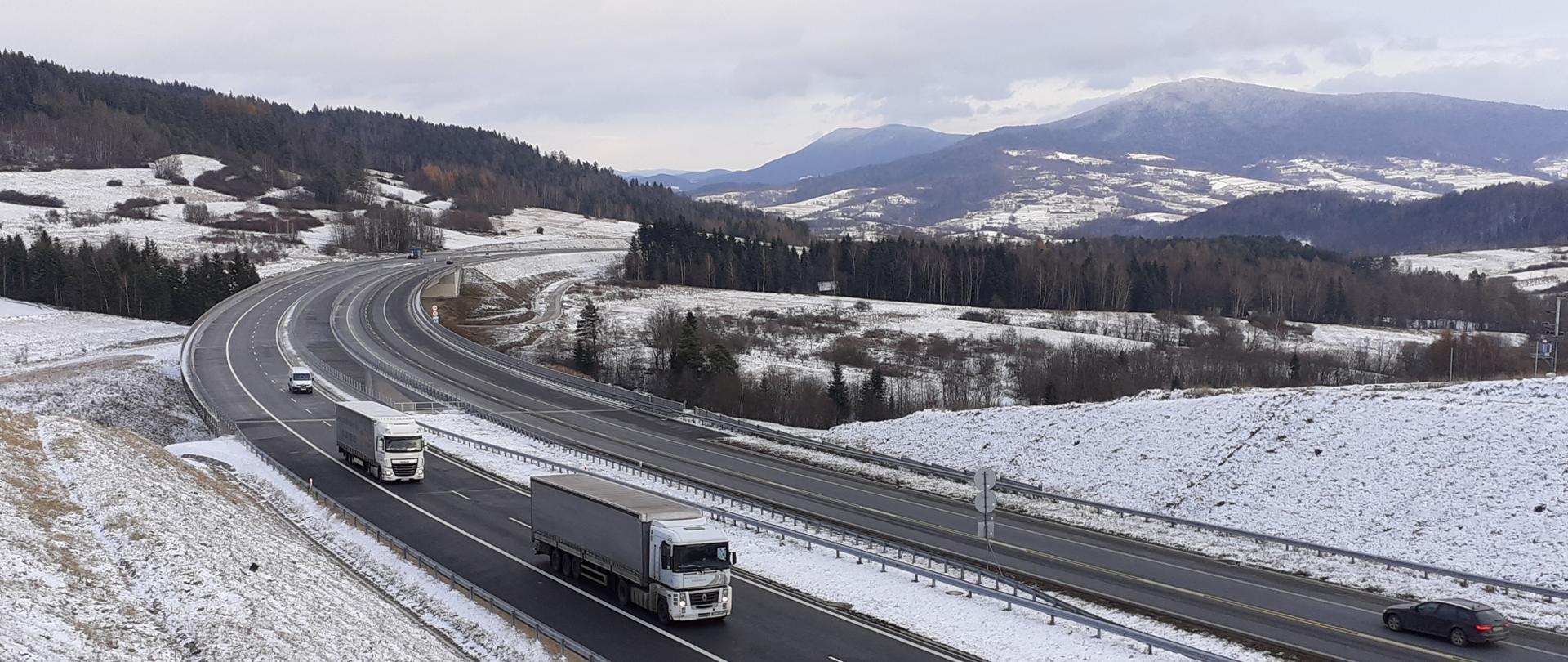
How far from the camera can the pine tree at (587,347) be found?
83.8 meters

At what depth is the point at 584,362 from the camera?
275 feet

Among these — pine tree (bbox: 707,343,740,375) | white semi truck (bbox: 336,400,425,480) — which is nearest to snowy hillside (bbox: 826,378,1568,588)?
white semi truck (bbox: 336,400,425,480)

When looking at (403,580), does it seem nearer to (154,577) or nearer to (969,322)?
(154,577)

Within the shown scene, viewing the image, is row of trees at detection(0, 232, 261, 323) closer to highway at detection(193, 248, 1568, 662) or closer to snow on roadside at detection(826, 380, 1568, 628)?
highway at detection(193, 248, 1568, 662)

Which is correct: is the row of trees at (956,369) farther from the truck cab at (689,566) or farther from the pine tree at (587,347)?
the truck cab at (689,566)

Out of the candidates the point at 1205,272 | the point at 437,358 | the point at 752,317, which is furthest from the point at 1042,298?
the point at 437,358

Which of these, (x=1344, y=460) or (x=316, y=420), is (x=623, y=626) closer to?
(x=1344, y=460)

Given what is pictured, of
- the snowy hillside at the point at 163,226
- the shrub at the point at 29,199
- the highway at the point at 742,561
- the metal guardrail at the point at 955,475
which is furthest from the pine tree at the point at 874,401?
the shrub at the point at 29,199

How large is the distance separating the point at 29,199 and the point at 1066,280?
17766 cm

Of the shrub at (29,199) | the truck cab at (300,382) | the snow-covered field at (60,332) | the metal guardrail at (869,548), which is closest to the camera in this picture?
the metal guardrail at (869,548)

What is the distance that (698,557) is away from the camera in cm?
2389

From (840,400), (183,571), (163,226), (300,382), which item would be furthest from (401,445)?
(163,226)

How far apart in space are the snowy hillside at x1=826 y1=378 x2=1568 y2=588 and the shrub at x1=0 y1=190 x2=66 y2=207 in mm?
188564

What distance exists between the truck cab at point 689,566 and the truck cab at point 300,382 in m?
47.5
